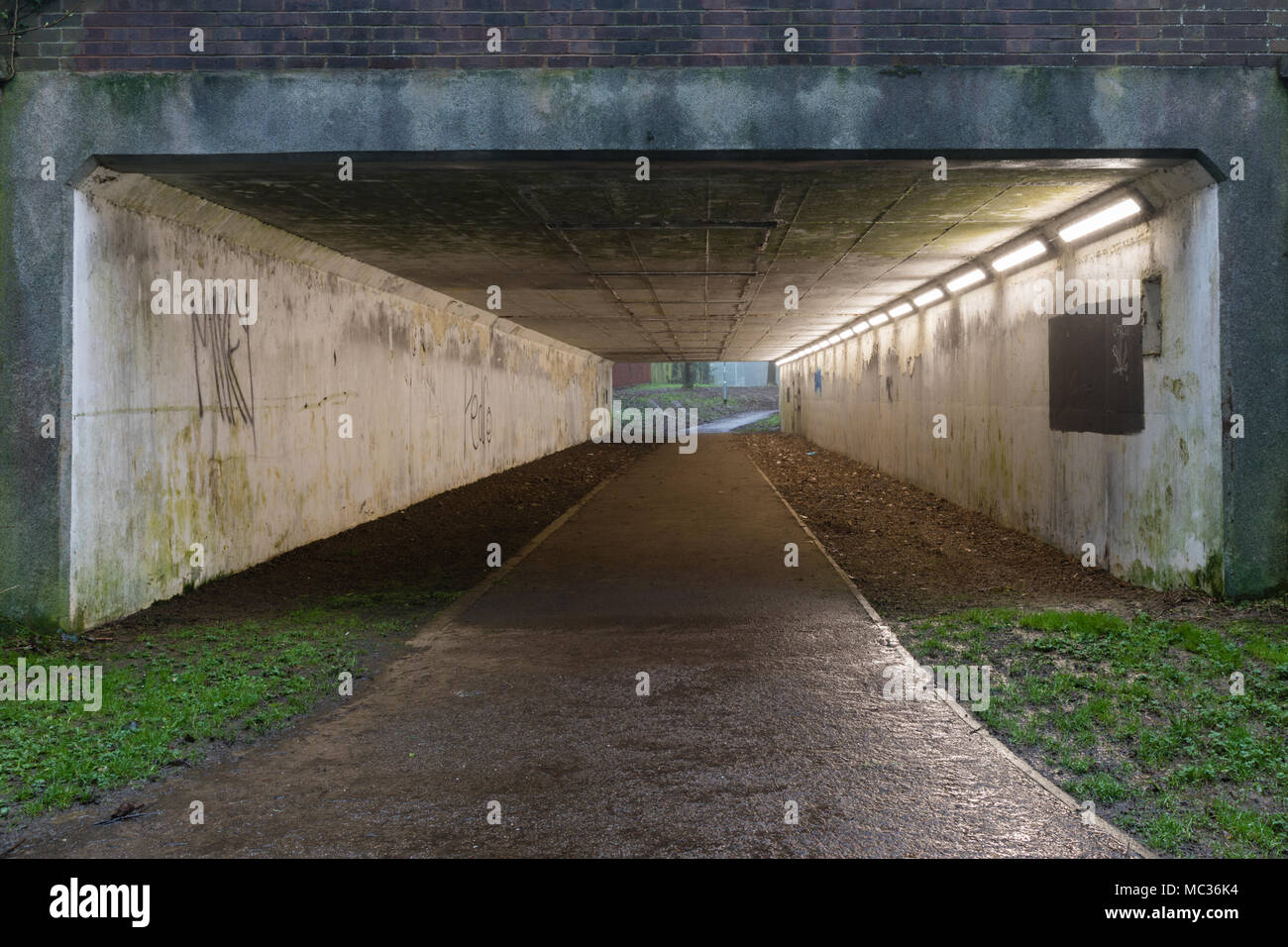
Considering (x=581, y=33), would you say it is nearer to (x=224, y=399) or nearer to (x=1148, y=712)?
(x=224, y=399)

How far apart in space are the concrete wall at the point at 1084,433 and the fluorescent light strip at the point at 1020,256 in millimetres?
195

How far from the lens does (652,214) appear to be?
395 inches

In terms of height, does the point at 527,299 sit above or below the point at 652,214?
above

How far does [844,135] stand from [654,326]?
15793mm

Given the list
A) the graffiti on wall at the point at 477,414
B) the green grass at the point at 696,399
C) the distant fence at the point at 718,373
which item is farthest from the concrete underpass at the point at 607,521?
the green grass at the point at 696,399

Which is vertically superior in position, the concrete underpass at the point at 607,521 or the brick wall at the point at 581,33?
the brick wall at the point at 581,33

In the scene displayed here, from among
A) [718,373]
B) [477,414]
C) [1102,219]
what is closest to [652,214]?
[1102,219]

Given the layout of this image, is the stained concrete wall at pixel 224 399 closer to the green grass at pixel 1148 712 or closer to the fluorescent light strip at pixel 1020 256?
the green grass at pixel 1148 712

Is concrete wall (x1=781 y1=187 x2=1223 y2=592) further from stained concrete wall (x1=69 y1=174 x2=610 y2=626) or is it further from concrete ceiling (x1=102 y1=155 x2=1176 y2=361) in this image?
stained concrete wall (x1=69 y1=174 x2=610 y2=626)

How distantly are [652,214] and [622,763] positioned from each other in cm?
690

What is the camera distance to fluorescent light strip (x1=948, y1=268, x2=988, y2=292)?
43.8 ft

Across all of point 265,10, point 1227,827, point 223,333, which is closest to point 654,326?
point 223,333

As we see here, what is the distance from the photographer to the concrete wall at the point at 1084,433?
7.84 meters

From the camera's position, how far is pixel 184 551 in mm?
8789
